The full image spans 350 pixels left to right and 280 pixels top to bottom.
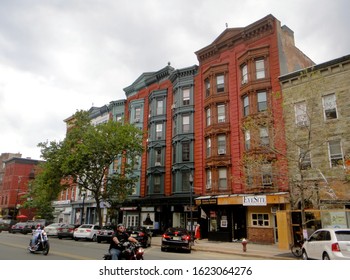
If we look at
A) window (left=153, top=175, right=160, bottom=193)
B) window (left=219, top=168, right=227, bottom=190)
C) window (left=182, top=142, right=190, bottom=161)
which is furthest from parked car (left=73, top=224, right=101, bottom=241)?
window (left=219, top=168, right=227, bottom=190)

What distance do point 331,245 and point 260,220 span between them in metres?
13.6

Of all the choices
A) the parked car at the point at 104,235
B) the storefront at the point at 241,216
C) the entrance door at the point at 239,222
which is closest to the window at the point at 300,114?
the storefront at the point at 241,216

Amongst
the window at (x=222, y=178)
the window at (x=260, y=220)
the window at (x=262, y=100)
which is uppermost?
the window at (x=262, y=100)

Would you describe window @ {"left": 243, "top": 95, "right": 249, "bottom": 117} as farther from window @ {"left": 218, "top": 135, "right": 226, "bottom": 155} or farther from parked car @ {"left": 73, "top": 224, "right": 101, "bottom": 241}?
parked car @ {"left": 73, "top": 224, "right": 101, "bottom": 241}

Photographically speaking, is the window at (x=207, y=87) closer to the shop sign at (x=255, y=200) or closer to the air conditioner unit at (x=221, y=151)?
the air conditioner unit at (x=221, y=151)

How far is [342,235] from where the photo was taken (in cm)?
1073

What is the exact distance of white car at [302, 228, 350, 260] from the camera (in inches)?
408

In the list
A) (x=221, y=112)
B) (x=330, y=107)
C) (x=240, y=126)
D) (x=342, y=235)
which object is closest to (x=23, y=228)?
(x=221, y=112)

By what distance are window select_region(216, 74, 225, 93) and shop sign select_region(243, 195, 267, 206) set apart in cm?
1098

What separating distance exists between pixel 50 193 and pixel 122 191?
707 cm

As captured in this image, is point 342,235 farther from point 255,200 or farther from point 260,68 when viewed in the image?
point 260,68

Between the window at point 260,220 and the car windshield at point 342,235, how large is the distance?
511 inches

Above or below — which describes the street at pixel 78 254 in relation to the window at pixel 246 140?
below

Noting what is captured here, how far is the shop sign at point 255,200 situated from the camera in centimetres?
2258
